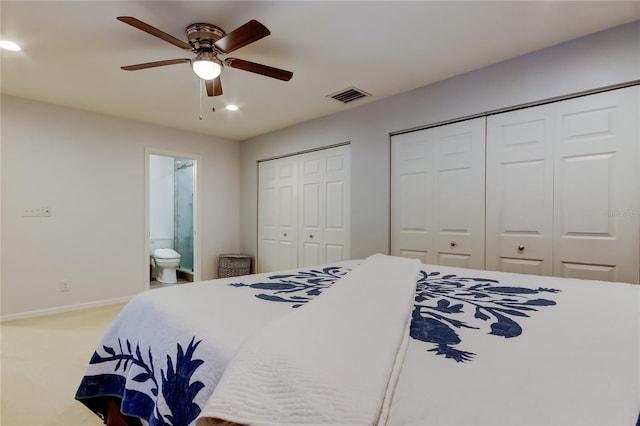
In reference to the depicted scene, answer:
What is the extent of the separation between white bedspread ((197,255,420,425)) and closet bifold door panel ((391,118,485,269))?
221cm

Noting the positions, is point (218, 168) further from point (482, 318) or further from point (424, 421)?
point (424, 421)

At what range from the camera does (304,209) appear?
426 centimetres

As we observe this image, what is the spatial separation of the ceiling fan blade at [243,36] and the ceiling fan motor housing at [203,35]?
16 cm

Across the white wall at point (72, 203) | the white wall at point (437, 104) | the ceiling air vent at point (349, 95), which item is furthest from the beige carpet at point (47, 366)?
the ceiling air vent at point (349, 95)

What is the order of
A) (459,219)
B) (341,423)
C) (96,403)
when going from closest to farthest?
(341,423), (96,403), (459,219)

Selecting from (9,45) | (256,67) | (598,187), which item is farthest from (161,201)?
(598,187)

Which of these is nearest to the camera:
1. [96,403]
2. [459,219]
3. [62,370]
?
[96,403]

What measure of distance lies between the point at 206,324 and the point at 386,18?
207 cm

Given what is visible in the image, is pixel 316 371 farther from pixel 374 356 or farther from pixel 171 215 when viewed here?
pixel 171 215

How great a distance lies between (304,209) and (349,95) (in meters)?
1.63

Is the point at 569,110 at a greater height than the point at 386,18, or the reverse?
the point at 386,18

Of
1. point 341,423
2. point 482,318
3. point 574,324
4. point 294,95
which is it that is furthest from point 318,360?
point 294,95

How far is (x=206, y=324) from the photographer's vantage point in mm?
938

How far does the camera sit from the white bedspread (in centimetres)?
52
